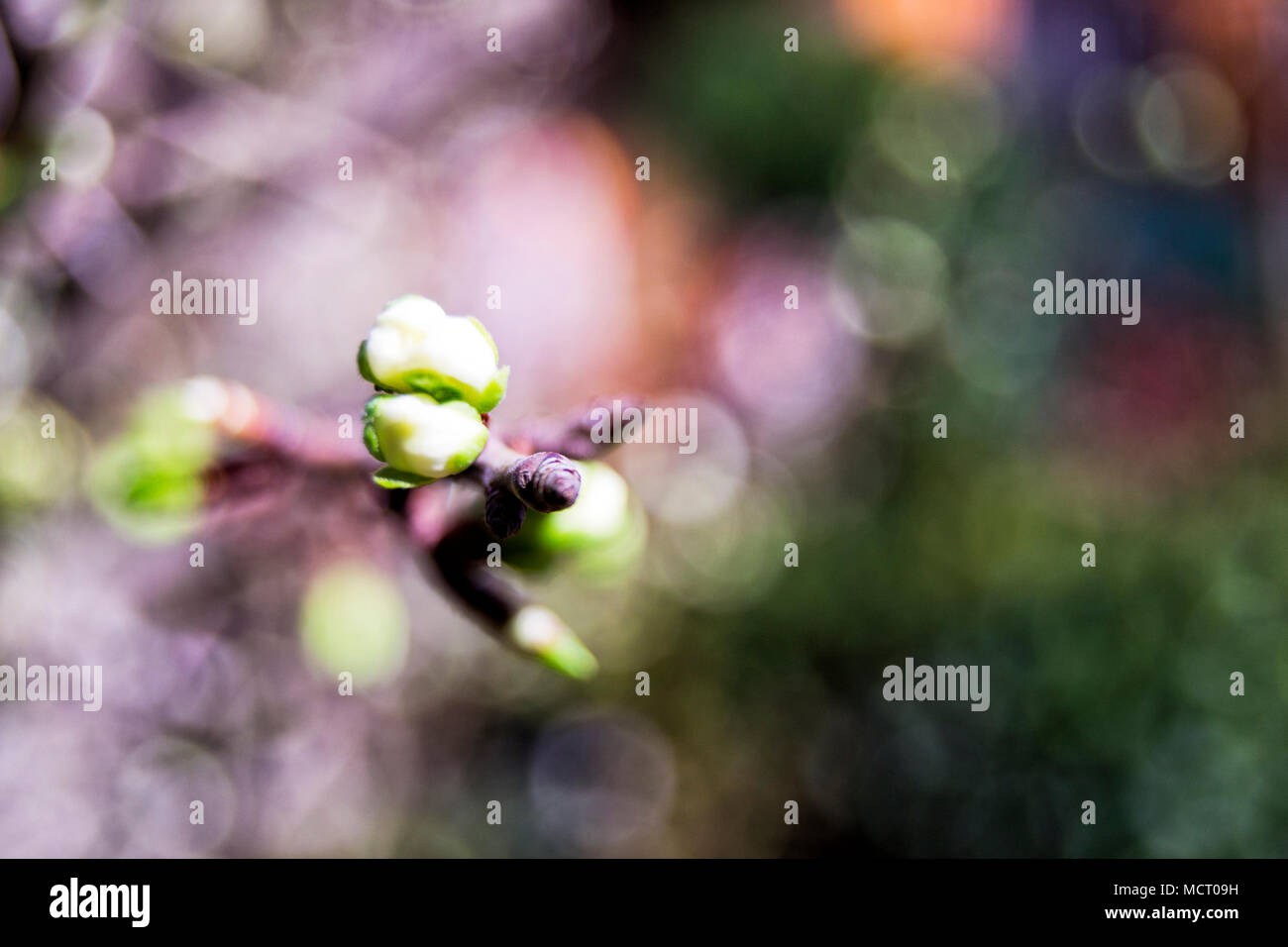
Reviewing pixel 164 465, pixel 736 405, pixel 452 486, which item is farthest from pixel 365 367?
pixel 736 405

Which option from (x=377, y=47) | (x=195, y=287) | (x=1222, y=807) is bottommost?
(x=1222, y=807)

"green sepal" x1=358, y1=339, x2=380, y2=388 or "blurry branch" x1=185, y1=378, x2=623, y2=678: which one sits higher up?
"green sepal" x1=358, y1=339, x2=380, y2=388

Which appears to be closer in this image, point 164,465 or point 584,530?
point 584,530

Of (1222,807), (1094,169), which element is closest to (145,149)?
(1094,169)

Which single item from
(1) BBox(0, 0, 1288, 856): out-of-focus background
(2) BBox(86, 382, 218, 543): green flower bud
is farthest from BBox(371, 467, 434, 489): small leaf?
(1) BBox(0, 0, 1288, 856): out-of-focus background

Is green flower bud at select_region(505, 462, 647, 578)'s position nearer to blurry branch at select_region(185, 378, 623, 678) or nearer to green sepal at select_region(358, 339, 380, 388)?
blurry branch at select_region(185, 378, 623, 678)

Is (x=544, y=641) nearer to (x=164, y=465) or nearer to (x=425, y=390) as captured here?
(x=425, y=390)
